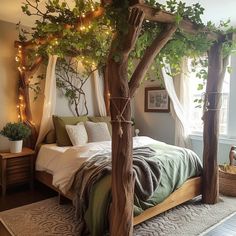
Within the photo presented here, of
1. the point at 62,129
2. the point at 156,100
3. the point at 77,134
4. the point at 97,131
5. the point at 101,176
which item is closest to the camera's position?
the point at 101,176

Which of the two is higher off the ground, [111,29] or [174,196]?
[111,29]

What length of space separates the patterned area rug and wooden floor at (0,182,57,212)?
0.19 meters

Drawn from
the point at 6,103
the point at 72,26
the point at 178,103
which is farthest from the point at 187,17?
the point at 6,103

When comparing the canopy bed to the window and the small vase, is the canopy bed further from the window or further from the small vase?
the window

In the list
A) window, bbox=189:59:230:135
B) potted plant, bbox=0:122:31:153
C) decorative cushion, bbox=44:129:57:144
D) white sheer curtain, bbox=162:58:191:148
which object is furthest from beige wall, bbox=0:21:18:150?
window, bbox=189:59:230:135

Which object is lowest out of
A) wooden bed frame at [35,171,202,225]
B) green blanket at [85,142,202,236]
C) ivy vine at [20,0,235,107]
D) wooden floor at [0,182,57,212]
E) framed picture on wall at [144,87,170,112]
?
wooden floor at [0,182,57,212]

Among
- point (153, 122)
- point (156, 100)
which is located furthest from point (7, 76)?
point (153, 122)

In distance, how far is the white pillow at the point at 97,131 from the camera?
4164mm

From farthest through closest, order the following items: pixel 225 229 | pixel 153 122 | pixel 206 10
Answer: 1. pixel 153 122
2. pixel 206 10
3. pixel 225 229

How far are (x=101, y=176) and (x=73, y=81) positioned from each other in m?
2.63

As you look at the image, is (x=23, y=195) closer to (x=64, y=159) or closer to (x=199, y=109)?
(x=64, y=159)

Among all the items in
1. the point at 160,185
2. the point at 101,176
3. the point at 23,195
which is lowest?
the point at 23,195

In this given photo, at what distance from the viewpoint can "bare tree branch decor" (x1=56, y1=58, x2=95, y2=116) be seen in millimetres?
4598

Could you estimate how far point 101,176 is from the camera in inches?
103
